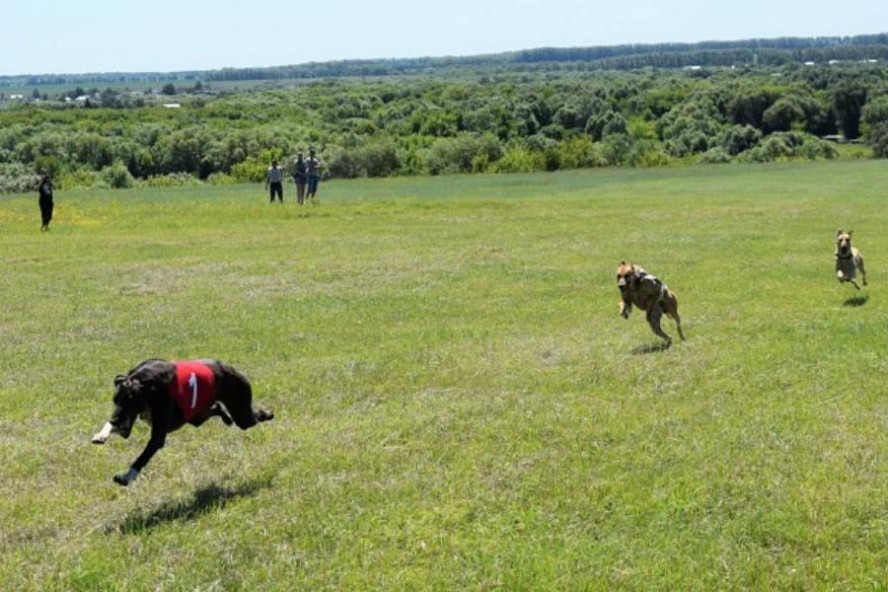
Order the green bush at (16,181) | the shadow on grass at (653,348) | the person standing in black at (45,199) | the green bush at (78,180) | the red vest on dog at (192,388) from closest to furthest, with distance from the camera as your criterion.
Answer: the red vest on dog at (192,388), the shadow on grass at (653,348), the person standing in black at (45,199), the green bush at (16,181), the green bush at (78,180)

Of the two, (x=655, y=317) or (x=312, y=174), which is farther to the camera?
(x=312, y=174)

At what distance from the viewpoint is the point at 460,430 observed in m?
10.8

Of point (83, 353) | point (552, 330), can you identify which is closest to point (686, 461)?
point (552, 330)

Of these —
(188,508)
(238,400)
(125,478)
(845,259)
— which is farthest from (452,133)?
(125,478)

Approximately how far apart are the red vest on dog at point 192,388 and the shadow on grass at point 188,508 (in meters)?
0.73

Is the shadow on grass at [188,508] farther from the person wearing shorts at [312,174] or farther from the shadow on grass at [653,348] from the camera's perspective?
the person wearing shorts at [312,174]

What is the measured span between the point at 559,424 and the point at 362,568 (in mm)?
3902

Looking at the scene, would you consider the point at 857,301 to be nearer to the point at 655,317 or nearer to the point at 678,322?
the point at 678,322

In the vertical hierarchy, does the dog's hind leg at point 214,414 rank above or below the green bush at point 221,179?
above

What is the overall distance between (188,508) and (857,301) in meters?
14.0

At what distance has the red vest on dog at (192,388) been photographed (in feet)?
27.7

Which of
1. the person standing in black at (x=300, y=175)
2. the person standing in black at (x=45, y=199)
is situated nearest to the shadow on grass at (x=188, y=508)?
the person standing in black at (x=45, y=199)

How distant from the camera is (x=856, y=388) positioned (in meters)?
12.1

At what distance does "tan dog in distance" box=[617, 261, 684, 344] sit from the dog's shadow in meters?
5.31
